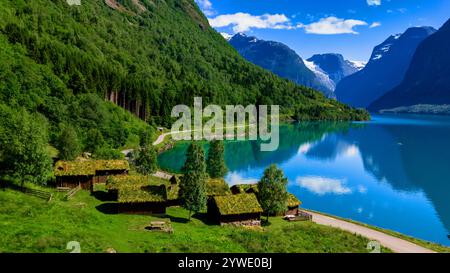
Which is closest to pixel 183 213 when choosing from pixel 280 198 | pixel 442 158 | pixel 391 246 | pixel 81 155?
pixel 280 198

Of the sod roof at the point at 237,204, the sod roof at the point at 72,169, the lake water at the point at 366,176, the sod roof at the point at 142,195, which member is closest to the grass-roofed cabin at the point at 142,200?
the sod roof at the point at 142,195

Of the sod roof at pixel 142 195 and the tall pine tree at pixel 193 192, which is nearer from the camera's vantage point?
the sod roof at pixel 142 195

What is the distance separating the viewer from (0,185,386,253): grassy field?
35406 mm

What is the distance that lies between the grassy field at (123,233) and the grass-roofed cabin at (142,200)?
5.99 ft

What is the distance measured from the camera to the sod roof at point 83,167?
63.8 metres

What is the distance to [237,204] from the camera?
57594 millimetres

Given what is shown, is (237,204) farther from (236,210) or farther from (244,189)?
(244,189)

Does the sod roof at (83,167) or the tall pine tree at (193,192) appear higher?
the sod roof at (83,167)

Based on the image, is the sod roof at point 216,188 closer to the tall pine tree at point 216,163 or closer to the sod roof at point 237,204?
the sod roof at point 237,204

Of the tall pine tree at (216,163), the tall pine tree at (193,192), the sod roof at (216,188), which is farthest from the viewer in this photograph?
the tall pine tree at (216,163)

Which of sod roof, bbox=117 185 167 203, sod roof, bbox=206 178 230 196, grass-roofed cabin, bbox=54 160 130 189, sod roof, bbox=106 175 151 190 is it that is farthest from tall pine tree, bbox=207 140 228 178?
sod roof, bbox=117 185 167 203

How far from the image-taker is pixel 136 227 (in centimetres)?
4709

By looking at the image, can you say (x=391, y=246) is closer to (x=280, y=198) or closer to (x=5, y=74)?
(x=280, y=198)
